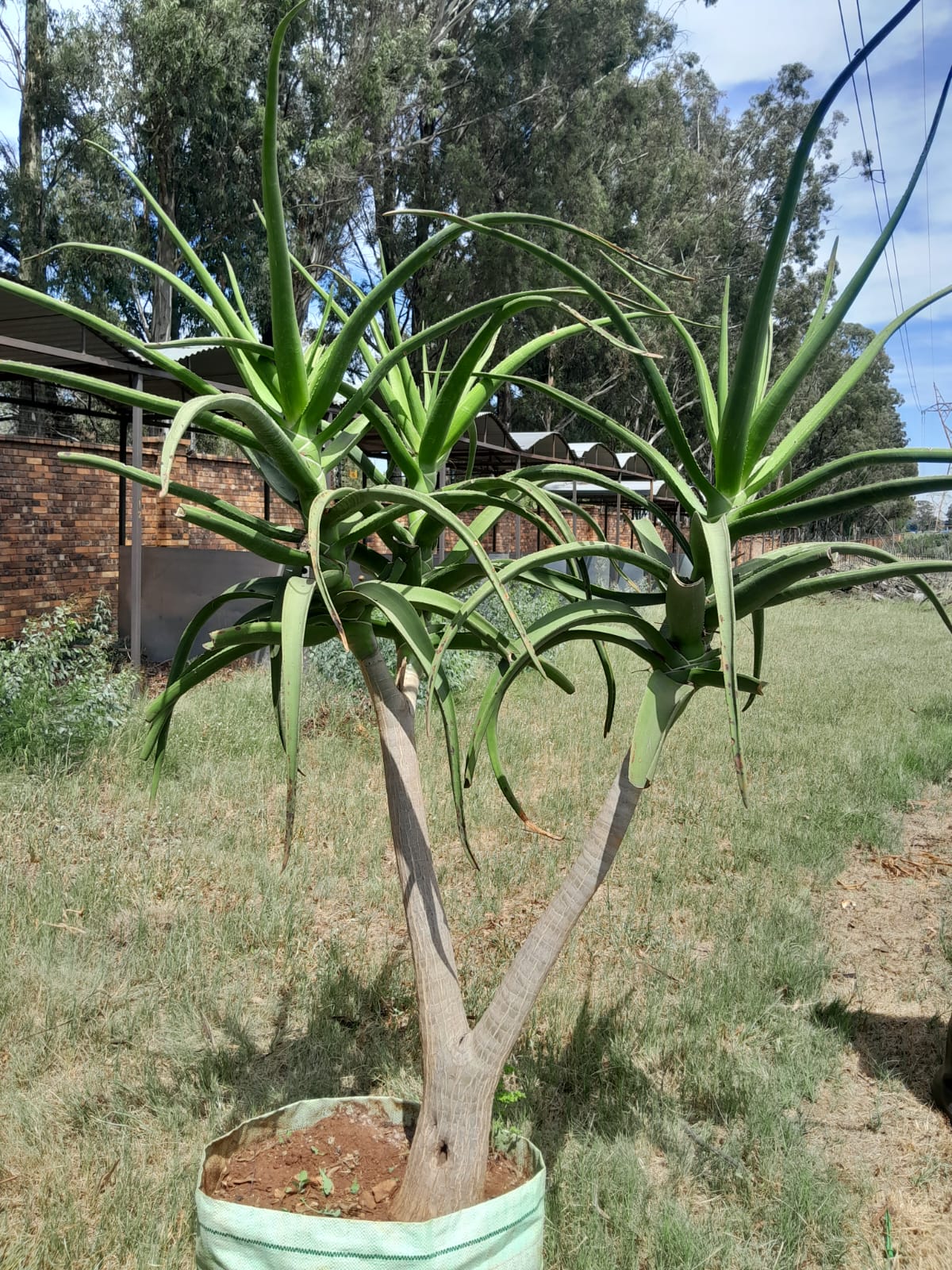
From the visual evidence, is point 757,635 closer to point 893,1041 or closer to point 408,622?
point 408,622

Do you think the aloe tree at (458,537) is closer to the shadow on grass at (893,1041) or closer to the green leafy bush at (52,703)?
the shadow on grass at (893,1041)

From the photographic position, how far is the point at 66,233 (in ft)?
59.3

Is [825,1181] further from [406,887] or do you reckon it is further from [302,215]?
[302,215]

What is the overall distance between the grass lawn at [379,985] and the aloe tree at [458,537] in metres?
0.87

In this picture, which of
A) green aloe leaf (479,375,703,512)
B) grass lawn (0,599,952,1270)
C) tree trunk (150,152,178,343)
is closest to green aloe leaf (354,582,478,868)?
green aloe leaf (479,375,703,512)

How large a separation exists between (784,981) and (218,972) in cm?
207

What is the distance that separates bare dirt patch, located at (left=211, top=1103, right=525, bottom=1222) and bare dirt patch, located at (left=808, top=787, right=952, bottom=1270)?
107 cm

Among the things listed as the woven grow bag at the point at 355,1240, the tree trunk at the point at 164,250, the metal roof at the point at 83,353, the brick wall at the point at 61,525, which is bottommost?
the woven grow bag at the point at 355,1240

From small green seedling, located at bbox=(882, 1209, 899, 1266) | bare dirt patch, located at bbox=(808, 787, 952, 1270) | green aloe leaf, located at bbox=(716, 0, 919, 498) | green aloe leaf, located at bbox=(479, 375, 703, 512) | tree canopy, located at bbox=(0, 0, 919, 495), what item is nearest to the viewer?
green aloe leaf, located at bbox=(716, 0, 919, 498)

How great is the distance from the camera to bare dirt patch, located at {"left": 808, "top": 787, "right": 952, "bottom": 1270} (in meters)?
2.40

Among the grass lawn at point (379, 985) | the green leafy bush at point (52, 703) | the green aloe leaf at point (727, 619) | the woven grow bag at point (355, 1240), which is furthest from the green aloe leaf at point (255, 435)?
the green leafy bush at point (52, 703)

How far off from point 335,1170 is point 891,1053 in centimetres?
211

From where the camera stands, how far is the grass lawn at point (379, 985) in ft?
7.63

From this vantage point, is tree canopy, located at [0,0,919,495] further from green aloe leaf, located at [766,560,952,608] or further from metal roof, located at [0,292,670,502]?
green aloe leaf, located at [766,560,952,608]
